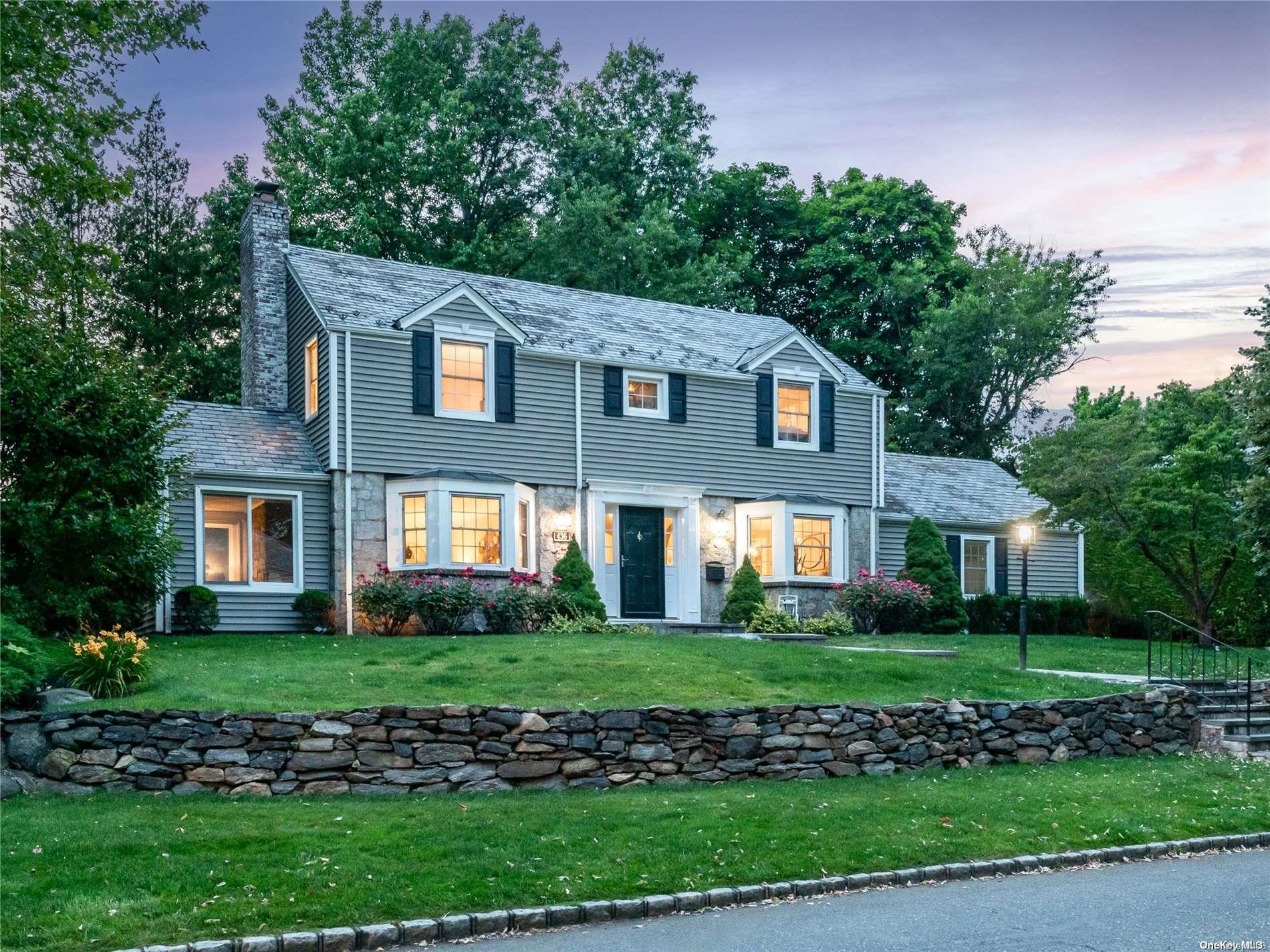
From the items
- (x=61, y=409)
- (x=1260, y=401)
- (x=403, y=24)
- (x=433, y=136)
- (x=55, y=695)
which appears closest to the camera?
(x=55, y=695)

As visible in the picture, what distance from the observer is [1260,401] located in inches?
845

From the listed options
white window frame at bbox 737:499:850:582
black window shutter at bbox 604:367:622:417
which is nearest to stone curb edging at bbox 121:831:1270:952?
white window frame at bbox 737:499:850:582

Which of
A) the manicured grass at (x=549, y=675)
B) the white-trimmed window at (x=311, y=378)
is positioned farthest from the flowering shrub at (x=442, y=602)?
the white-trimmed window at (x=311, y=378)

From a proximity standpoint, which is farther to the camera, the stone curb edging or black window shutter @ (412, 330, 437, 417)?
black window shutter @ (412, 330, 437, 417)

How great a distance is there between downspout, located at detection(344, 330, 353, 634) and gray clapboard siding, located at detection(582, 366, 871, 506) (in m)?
4.50

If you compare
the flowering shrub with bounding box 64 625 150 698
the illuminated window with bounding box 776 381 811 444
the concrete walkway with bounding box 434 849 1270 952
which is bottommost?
the concrete walkway with bounding box 434 849 1270 952

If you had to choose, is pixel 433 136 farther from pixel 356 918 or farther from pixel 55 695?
pixel 356 918

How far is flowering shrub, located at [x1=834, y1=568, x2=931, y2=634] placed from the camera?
2498 centimetres

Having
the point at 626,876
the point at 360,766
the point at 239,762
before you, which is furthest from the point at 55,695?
the point at 626,876

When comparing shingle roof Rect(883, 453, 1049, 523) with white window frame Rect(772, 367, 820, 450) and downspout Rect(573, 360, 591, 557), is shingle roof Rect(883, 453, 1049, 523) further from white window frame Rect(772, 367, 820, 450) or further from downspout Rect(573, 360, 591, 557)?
downspout Rect(573, 360, 591, 557)

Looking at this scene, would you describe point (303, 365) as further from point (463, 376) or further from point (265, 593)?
point (265, 593)

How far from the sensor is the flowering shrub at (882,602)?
2498 centimetres

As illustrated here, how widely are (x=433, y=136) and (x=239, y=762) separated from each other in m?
26.8

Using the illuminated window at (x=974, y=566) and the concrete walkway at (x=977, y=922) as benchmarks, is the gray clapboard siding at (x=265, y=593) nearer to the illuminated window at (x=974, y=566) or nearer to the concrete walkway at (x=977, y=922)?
the concrete walkway at (x=977, y=922)
